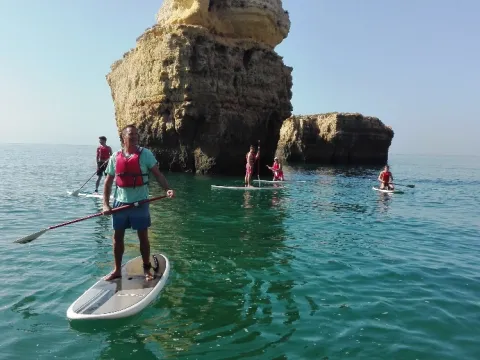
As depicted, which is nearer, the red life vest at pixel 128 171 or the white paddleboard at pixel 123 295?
the white paddleboard at pixel 123 295

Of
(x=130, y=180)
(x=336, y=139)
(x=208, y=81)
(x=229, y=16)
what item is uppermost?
(x=229, y=16)

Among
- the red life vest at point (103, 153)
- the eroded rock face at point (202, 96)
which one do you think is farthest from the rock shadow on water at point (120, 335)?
the eroded rock face at point (202, 96)

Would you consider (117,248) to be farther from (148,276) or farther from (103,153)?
(103,153)

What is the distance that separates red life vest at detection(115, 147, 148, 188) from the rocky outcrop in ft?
175

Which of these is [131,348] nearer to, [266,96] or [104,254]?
[104,254]

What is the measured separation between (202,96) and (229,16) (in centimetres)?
659

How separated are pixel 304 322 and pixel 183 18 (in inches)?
1080

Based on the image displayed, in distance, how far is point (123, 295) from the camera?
6.05m

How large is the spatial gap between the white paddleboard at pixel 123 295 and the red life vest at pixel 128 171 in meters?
1.55

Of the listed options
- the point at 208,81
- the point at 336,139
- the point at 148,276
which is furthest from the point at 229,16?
the point at 336,139

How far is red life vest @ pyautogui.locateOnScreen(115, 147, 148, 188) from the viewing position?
623 centimetres

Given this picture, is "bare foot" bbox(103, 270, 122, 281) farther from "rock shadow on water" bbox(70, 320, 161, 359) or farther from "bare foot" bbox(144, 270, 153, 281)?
"rock shadow on water" bbox(70, 320, 161, 359)

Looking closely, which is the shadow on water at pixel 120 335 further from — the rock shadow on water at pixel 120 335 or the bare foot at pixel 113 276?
the bare foot at pixel 113 276

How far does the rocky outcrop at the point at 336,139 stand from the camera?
190 ft
